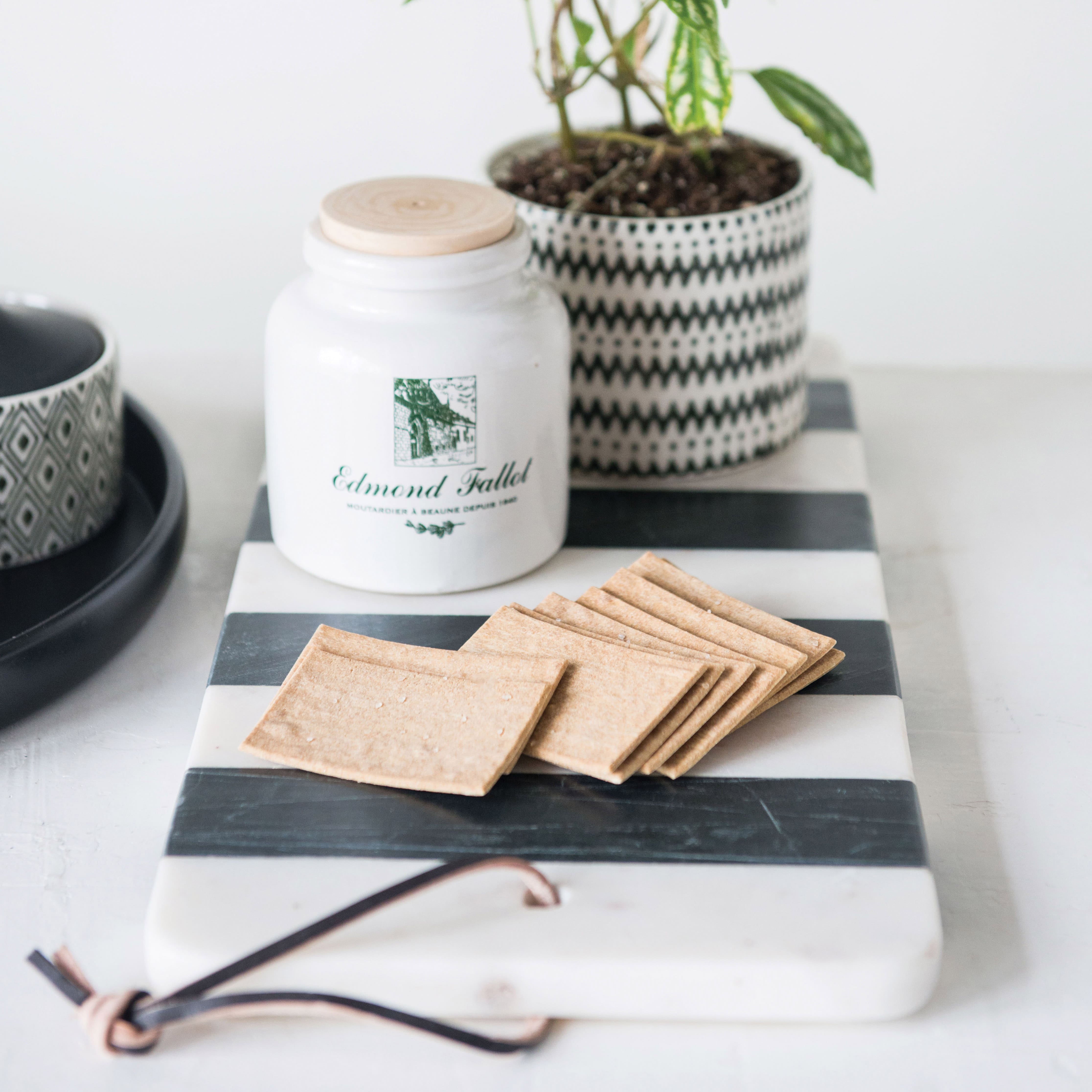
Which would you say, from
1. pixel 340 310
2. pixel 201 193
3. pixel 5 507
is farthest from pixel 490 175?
pixel 201 193

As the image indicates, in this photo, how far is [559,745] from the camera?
1.79ft

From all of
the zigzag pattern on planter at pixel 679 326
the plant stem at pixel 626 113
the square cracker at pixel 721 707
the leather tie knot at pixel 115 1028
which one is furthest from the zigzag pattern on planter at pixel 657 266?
the leather tie knot at pixel 115 1028

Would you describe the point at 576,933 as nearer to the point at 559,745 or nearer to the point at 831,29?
→ the point at 559,745

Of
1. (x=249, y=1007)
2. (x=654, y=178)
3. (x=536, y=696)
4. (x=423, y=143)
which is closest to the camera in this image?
(x=249, y=1007)

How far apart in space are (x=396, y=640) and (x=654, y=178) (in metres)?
0.33

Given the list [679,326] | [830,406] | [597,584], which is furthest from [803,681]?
[830,406]

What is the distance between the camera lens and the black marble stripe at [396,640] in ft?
2.02

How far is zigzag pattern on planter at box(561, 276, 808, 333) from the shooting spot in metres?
0.75

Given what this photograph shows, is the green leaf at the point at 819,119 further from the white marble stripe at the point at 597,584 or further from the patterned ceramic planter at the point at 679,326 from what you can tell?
the white marble stripe at the point at 597,584

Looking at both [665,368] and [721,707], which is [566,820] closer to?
[721,707]

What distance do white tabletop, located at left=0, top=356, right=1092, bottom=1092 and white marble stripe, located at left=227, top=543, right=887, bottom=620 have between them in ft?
0.13

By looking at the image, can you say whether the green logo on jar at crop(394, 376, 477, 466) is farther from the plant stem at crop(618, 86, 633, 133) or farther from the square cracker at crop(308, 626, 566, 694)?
the plant stem at crop(618, 86, 633, 133)

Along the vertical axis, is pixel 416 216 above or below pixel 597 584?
above

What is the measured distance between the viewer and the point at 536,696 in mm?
552
